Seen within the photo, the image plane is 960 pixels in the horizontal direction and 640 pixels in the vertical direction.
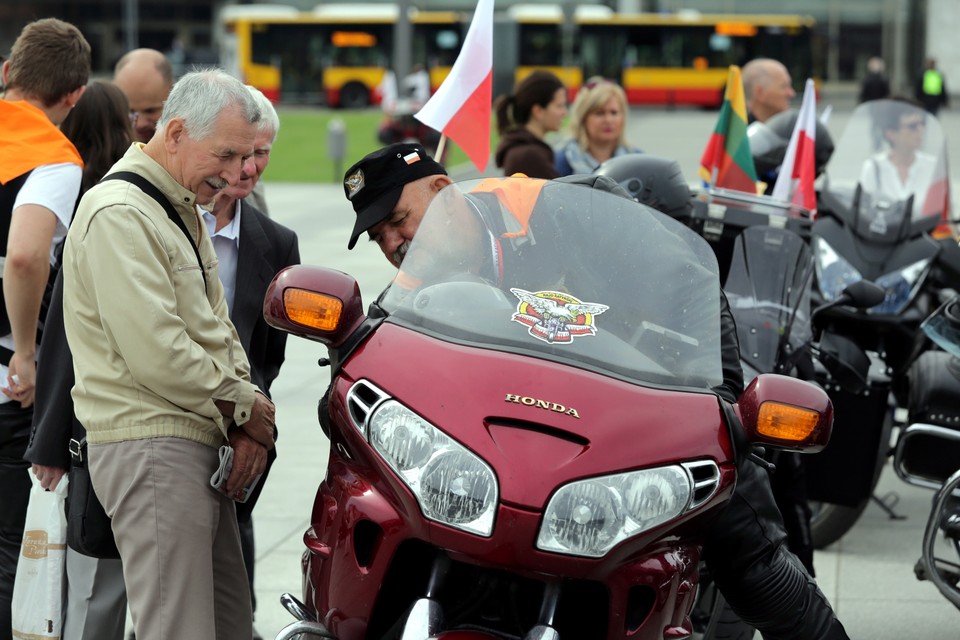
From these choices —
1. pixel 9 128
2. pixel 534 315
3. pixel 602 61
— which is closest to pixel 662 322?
pixel 534 315

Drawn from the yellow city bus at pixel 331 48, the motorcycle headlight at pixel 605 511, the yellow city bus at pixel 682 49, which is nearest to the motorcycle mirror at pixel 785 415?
the motorcycle headlight at pixel 605 511

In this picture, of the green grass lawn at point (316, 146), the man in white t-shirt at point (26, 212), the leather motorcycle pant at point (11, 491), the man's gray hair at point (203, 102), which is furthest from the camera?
the green grass lawn at point (316, 146)

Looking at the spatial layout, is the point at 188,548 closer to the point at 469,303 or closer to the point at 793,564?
the point at 469,303

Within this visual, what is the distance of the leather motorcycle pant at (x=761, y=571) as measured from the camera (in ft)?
10.4

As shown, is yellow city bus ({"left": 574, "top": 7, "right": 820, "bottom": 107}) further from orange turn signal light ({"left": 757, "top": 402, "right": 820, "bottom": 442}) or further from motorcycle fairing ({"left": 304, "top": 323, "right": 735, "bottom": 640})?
motorcycle fairing ({"left": 304, "top": 323, "right": 735, "bottom": 640})

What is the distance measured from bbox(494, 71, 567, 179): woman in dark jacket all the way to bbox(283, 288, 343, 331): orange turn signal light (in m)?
3.75

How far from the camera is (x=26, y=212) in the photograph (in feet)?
12.1

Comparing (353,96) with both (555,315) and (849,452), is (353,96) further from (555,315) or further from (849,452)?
(555,315)

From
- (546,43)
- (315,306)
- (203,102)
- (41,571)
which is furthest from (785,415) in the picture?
(546,43)

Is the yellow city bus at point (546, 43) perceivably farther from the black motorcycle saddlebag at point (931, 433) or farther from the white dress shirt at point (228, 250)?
the white dress shirt at point (228, 250)

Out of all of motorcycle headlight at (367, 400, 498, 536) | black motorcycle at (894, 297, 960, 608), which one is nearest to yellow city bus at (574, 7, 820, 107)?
black motorcycle at (894, 297, 960, 608)

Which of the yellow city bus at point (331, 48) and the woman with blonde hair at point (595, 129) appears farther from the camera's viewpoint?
the yellow city bus at point (331, 48)

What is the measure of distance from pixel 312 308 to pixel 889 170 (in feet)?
13.2

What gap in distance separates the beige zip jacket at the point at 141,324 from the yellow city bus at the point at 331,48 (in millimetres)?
36127
